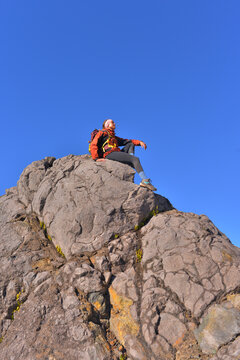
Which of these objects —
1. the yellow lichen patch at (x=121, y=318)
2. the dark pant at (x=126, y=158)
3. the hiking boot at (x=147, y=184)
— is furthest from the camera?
the dark pant at (x=126, y=158)

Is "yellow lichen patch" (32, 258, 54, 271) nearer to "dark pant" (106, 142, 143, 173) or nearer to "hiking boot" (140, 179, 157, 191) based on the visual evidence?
"hiking boot" (140, 179, 157, 191)

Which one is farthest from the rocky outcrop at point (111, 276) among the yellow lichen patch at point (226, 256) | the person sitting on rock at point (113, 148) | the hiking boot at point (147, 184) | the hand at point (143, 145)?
the hand at point (143, 145)

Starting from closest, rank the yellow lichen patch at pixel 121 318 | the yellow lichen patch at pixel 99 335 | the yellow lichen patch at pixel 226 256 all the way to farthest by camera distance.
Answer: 1. the yellow lichen patch at pixel 99 335
2. the yellow lichen patch at pixel 121 318
3. the yellow lichen patch at pixel 226 256

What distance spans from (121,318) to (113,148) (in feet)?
20.7

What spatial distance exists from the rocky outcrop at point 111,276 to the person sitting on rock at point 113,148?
517mm

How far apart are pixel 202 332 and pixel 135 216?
3.79 meters

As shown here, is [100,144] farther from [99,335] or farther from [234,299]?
[234,299]

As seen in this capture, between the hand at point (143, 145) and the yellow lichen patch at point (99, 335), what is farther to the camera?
the hand at point (143, 145)

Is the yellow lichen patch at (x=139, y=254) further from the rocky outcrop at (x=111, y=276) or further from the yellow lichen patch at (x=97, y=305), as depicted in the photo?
the yellow lichen patch at (x=97, y=305)

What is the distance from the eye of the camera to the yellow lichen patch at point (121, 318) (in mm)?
5988

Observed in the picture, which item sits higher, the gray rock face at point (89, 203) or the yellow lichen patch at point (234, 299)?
the gray rock face at point (89, 203)

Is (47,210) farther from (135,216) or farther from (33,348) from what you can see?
(33,348)

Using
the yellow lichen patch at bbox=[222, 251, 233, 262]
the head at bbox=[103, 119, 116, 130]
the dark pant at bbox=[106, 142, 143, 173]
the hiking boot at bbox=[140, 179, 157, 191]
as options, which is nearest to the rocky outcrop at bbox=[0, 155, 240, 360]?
the yellow lichen patch at bbox=[222, 251, 233, 262]

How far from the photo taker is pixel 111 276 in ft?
22.8
